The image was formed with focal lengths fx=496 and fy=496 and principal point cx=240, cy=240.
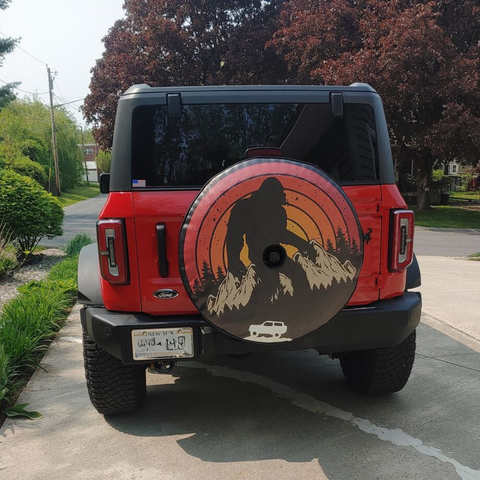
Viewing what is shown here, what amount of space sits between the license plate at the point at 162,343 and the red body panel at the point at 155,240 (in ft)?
0.42

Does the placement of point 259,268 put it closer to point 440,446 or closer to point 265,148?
point 265,148

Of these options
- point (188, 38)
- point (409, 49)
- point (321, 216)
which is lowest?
point (321, 216)

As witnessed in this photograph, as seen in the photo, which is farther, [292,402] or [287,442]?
[292,402]

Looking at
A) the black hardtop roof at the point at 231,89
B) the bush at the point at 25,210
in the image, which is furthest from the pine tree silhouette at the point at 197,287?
the bush at the point at 25,210

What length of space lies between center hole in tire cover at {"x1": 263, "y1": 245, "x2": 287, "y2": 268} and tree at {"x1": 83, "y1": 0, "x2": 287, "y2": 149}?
19430 millimetres

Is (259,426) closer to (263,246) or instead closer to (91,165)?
(263,246)

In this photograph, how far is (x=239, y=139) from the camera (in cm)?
285

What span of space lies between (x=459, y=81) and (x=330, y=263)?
50.8 ft

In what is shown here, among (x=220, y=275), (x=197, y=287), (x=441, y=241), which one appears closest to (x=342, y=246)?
(x=220, y=275)

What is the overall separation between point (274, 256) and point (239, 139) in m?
0.79

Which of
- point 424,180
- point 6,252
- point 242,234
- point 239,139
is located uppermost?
point 239,139

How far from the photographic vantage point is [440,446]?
9.12 ft

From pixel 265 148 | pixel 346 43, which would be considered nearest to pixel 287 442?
pixel 265 148

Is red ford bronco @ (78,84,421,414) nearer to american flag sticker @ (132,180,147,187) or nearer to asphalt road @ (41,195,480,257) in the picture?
american flag sticker @ (132,180,147,187)
